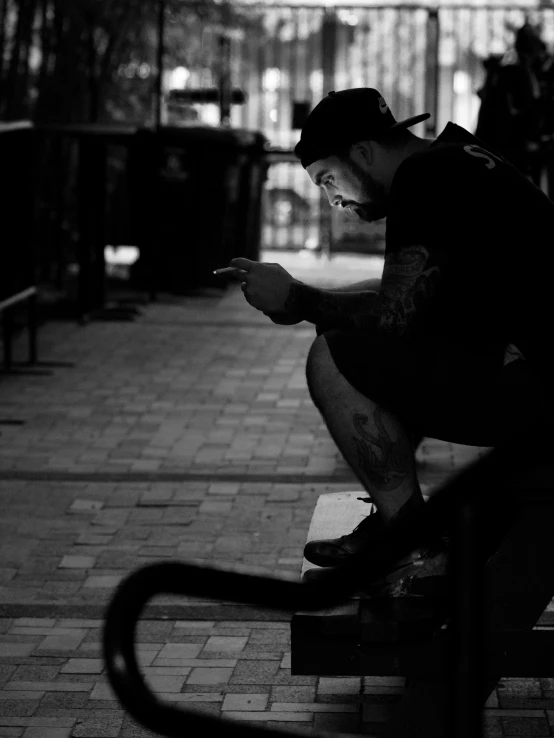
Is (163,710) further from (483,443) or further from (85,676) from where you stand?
(85,676)

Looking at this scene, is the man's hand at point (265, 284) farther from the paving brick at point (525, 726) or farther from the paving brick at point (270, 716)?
the paving brick at point (525, 726)

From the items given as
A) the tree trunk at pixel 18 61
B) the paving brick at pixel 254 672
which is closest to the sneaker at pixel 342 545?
the paving brick at pixel 254 672

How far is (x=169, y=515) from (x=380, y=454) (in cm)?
252

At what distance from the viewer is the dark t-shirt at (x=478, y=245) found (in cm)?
343

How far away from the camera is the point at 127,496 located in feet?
20.1

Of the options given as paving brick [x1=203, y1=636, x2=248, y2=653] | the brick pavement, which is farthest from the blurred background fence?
paving brick [x1=203, y1=636, x2=248, y2=653]

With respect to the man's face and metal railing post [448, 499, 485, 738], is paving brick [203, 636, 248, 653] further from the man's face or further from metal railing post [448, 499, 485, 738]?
metal railing post [448, 499, 485, 738]

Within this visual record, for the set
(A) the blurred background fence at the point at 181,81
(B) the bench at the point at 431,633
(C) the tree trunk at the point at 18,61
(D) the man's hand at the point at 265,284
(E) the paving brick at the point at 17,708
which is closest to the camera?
(B) the bench at the point at 431,633

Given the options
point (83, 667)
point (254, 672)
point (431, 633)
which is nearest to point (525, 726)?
point (431, 633)

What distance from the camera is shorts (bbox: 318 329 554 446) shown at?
336 cm

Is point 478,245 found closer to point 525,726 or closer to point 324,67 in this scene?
point 525,726

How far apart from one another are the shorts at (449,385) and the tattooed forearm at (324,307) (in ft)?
0.89

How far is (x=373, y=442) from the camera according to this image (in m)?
3.41

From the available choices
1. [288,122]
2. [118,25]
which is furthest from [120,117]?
[288,122]
